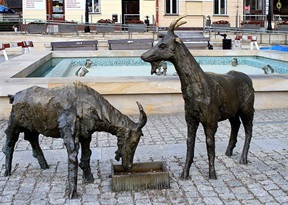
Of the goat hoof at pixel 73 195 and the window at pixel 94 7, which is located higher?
the window at pixel 94 7

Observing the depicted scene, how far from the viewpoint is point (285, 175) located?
22.5 ft

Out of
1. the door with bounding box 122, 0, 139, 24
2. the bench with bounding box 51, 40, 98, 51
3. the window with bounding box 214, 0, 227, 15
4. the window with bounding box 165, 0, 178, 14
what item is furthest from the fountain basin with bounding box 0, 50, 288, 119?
the window with bounding box 214, 0, 227, 15

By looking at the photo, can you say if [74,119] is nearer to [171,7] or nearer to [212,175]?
[212,175]

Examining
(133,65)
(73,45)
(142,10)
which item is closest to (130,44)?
(73,45)

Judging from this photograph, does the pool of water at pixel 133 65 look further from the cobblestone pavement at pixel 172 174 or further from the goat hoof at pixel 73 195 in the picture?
the goat hoof at pixel 73 195

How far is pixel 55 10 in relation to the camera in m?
38.7

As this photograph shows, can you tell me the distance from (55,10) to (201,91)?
3406cm

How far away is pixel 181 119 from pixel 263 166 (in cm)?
369

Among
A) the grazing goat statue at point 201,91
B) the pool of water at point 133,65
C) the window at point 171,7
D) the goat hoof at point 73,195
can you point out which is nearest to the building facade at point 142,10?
the window at point 171,7

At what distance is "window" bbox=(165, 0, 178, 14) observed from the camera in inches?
1547

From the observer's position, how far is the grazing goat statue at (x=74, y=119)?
5.93 metres

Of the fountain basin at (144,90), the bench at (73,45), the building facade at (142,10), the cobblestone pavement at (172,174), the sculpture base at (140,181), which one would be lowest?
the cobblestone pavement at (172,174)

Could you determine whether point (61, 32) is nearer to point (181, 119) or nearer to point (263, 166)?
point (181, 119)

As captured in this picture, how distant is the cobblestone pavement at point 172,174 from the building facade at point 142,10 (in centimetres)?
2901
